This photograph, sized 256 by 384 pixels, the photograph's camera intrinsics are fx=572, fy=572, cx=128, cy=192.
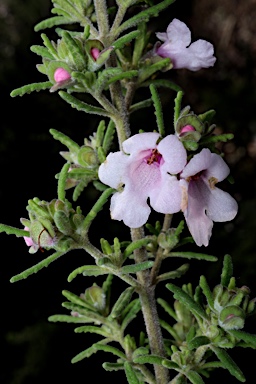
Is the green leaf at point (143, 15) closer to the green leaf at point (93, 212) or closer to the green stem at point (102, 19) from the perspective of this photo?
the green stem at point (102, 19)

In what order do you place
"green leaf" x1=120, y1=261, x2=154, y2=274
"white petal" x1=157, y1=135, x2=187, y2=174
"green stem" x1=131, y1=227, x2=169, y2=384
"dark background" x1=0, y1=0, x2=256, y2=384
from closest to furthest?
"white petal" x1=157, y1=135, x2=187, y2=174
"green leaf" x1=120, y1=261, x2=154, y2=274
"green stem" x1=131, y1=227, x2=169, y2=384
"dark background" x1=0, y1=0, x2=256, y2=384

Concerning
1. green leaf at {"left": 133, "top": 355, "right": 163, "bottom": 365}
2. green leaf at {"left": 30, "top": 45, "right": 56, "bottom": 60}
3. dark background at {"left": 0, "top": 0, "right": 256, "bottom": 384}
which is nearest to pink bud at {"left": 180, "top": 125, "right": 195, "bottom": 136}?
green leaf at {"left": 30, "top": 45, "right": 56, "bottom": 60}

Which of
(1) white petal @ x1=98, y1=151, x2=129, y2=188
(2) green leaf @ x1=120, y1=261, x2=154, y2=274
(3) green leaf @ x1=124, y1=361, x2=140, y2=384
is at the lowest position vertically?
(3) green leaf @ x1=124, y1=361, x2=140, y2=384

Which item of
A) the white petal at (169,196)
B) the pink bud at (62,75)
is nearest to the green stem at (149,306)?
the white petal at (169,196)

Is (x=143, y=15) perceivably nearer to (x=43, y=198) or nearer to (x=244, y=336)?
(x=244, y=336)

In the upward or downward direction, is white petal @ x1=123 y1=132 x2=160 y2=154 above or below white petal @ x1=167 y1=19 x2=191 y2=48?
below

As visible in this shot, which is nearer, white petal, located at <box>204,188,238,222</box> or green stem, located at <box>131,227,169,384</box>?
white petal, located at <box>204,188,238,222</box>

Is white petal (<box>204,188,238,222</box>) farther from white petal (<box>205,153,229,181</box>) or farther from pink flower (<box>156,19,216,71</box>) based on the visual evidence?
pink flower (<box>156,19,216,71</box>)
